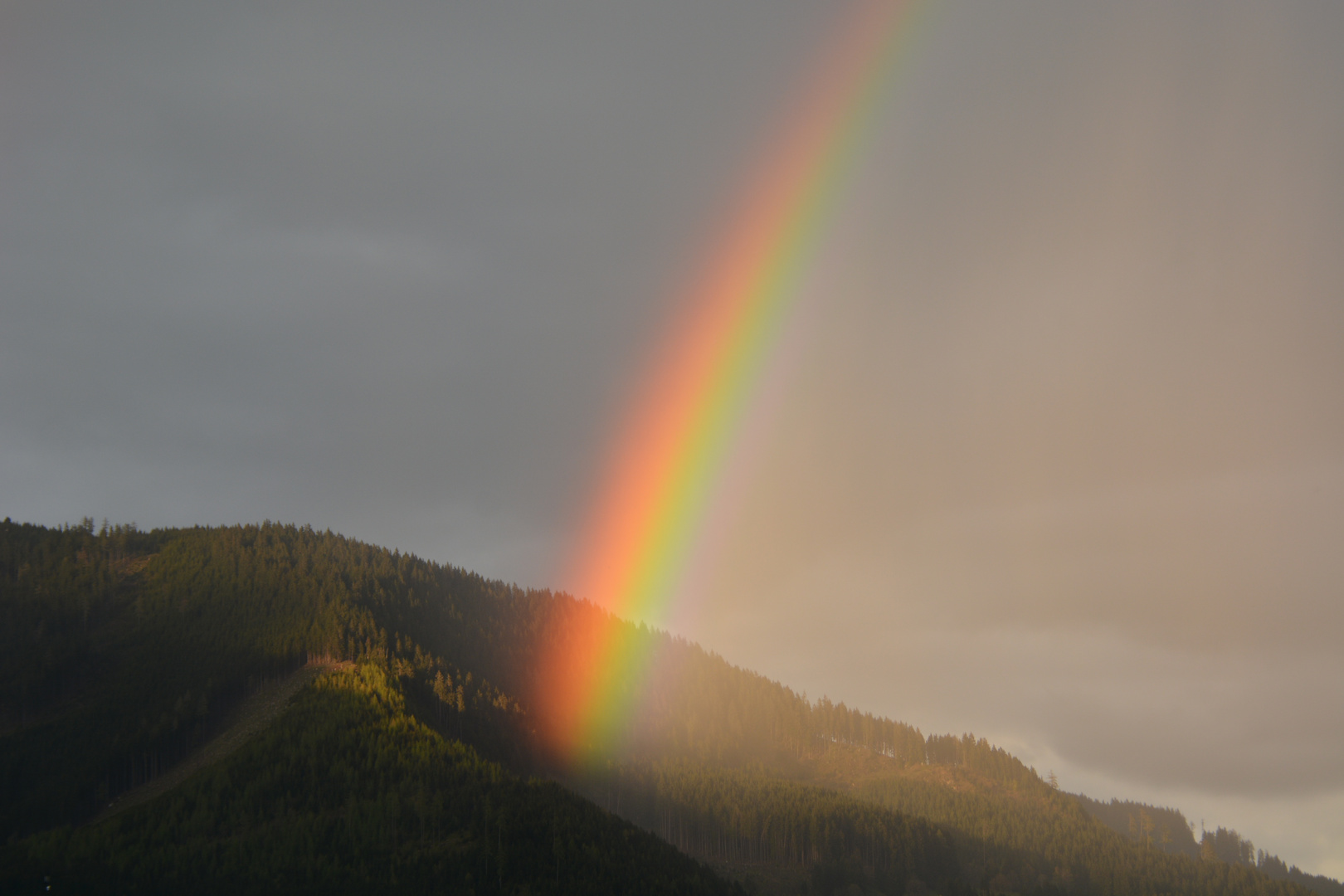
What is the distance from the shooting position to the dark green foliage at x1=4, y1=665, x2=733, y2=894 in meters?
145

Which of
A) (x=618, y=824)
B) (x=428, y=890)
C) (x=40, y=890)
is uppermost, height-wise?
(x=618, y=824)

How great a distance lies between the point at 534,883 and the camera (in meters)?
155

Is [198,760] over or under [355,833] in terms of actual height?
over

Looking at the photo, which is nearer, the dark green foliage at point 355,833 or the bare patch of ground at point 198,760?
the dark green foliage at point 355,833

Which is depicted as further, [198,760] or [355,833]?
[198,760]

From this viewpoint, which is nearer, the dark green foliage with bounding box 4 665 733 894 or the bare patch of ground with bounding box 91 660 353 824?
the dark green foliage with bounding box 4 665 733 894

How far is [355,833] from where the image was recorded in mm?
156000

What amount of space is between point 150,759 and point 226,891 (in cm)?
6774

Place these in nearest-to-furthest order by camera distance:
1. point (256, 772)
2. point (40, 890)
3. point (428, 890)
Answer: point (40, 890) → point (428, 890) → point (256, 772)

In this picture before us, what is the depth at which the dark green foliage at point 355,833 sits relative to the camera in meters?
145

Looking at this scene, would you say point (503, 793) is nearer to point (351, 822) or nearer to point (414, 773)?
point (414, 773)

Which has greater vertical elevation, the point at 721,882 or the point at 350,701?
the point at 350,701

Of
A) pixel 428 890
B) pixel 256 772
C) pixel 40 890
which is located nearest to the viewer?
pixel 40 890

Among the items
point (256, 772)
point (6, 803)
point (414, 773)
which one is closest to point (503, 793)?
point (414, 773)
